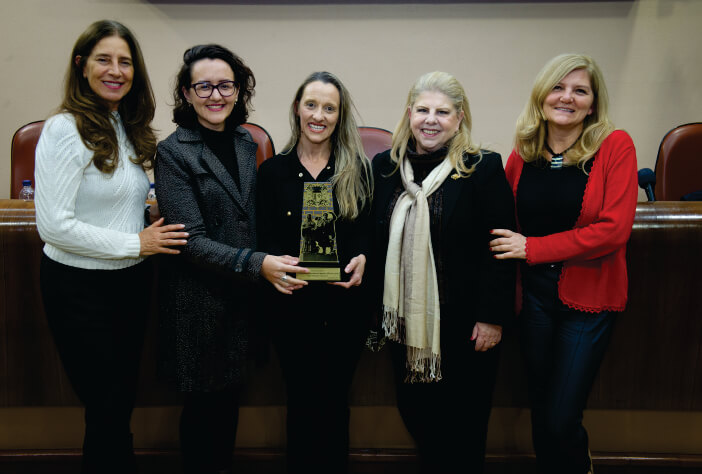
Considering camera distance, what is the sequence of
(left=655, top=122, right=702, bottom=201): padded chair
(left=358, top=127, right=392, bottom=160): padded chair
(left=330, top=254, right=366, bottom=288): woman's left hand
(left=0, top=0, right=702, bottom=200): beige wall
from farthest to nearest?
(left=0, top=0, right=702, bottom=200): beige wall < (left=358, top=127, right=392, bottom=160): padded chair < (left=655, top=122, right=702, bottom=201): padded chair < (left=330, top=254, right=366, bottom=288): woman's left hand

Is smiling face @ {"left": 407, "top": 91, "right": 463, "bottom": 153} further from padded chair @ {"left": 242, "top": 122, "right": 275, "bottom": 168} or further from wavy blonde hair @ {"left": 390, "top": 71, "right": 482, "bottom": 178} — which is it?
padded chair @ {"left": 242, "top": 122, "right": 275, "bottom": 168}

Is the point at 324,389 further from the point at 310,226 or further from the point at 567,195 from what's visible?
the point at 567,195

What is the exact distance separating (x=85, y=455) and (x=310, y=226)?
89cm

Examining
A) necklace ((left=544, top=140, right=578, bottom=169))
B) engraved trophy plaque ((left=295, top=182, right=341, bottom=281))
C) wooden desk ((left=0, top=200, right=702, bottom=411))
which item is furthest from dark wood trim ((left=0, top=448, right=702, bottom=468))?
necklace ((left=544, top=140, right=578, bottom=169))

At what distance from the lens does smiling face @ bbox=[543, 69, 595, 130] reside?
125 centimetres

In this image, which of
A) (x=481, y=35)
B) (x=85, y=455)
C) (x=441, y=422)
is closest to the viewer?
(x=85, y=455)

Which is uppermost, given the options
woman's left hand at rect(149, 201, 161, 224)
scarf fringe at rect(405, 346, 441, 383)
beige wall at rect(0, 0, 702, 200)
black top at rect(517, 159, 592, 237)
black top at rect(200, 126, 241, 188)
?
beige wall at rect(0, 0, 702, 200)

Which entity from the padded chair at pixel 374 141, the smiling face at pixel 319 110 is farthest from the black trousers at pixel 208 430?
the padded chair at pixel 374 141

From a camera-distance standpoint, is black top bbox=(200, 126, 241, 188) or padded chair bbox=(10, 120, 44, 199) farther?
padded chair bbox=(10, 120, 44, 199)

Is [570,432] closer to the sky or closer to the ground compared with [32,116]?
closer to the ground

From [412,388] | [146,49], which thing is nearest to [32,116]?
[146,49]

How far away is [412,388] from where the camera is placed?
4.44 ft

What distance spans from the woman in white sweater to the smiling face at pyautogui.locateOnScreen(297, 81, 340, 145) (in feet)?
1.51

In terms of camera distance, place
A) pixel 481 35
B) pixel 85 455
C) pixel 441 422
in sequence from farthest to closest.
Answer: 1. pixel 481 35
2. pixel 441 422
3. pixel 85 455
